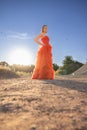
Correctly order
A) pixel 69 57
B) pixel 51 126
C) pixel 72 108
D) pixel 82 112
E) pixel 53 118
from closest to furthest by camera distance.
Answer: pixel 51 126
pixel 53 118
pixel 82 112
pixel 72 108
pixel 69 57

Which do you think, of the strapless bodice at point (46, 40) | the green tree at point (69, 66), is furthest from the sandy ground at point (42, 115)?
the green tree at point (69, 66)

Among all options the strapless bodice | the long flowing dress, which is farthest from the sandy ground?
the strapless bodice

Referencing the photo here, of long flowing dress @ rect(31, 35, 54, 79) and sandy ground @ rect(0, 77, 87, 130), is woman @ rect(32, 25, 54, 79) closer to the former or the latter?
long flowing dress @ rect(31, 35, 54, 79)

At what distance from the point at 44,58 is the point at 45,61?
0.13 metres

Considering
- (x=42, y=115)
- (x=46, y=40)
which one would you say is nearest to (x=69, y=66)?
(x=46, y=40)

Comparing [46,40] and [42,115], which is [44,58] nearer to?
[46,40]

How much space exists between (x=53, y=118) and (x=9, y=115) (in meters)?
0.59

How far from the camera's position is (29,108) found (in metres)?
3.29

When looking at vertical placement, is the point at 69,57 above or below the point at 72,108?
above

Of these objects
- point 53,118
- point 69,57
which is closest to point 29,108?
point 53,118

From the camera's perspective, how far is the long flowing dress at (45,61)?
928 cm

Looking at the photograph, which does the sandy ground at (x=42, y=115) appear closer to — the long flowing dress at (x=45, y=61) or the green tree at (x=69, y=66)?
the long flowing dress at (x=45, y=61)

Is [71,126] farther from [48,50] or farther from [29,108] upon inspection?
[48,50]

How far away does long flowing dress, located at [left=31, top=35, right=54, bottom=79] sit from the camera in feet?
30.5
